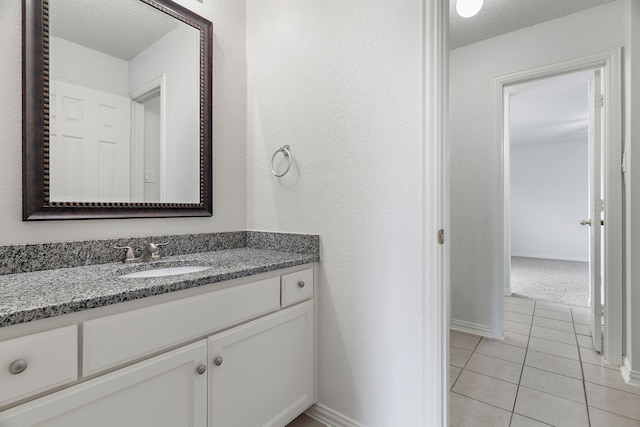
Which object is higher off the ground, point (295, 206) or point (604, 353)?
point (295, 206)

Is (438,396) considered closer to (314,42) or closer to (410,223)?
(410,223)

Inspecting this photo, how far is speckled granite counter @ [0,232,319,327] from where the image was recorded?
0.70 meters

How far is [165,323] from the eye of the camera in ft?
2.99

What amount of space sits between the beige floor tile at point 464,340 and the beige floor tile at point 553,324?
715 millimetres

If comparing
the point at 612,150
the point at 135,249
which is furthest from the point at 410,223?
the point at 612,150

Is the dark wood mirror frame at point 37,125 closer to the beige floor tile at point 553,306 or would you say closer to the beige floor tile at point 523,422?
the beige floor tile at point 523,422

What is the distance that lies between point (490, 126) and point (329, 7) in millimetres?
1723

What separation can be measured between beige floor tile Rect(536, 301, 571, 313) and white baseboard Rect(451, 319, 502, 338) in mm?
1123

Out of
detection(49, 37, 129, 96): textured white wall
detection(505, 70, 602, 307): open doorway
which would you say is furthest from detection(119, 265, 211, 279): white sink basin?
detection(505, 70, 602, 307): open doorway

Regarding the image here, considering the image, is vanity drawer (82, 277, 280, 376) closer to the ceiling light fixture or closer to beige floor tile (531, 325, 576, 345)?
the ceiling light fixture

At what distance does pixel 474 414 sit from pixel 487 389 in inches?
11.1

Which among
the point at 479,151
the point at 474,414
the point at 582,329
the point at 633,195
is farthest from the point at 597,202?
the point at 474,414

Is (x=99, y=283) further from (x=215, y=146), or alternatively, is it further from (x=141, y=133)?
(x=215, y=146)

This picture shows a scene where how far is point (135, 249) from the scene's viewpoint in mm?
1319
